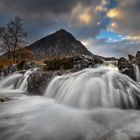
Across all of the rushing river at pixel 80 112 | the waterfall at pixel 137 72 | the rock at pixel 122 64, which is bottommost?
the rushing river at pixel 80 112

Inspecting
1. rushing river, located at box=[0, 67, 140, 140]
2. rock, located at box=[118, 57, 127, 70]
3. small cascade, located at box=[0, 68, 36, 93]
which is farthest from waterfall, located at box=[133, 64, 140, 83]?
small cascade, located at box=[0, 68, 36, 93]

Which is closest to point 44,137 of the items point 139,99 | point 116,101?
point 116,101

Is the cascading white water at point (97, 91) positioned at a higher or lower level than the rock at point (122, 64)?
lower

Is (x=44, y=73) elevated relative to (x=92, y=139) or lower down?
→ elevated

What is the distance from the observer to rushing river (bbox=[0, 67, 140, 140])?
6.31m

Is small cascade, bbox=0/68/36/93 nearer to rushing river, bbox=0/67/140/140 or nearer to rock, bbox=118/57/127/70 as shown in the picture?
rushing river, bbox=0/67/140/140

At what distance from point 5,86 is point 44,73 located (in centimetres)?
682

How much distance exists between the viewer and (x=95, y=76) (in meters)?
11.6

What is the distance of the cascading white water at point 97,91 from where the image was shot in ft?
31.5

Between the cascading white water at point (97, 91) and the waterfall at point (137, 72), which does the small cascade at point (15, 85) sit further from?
the waterfall at point (137, 72)

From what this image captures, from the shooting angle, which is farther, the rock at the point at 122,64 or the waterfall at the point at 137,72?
the rock at the point at 122,64

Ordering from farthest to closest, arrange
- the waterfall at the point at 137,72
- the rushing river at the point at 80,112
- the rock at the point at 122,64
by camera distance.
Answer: the rock at the point at 122,64, the waterfall at the point at 137,72, the rushing river at the point at 80,112

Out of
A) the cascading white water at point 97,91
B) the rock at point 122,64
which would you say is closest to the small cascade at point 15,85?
the cascading white water at point 97,91

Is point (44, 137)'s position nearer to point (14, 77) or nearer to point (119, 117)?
point (119, 117)
